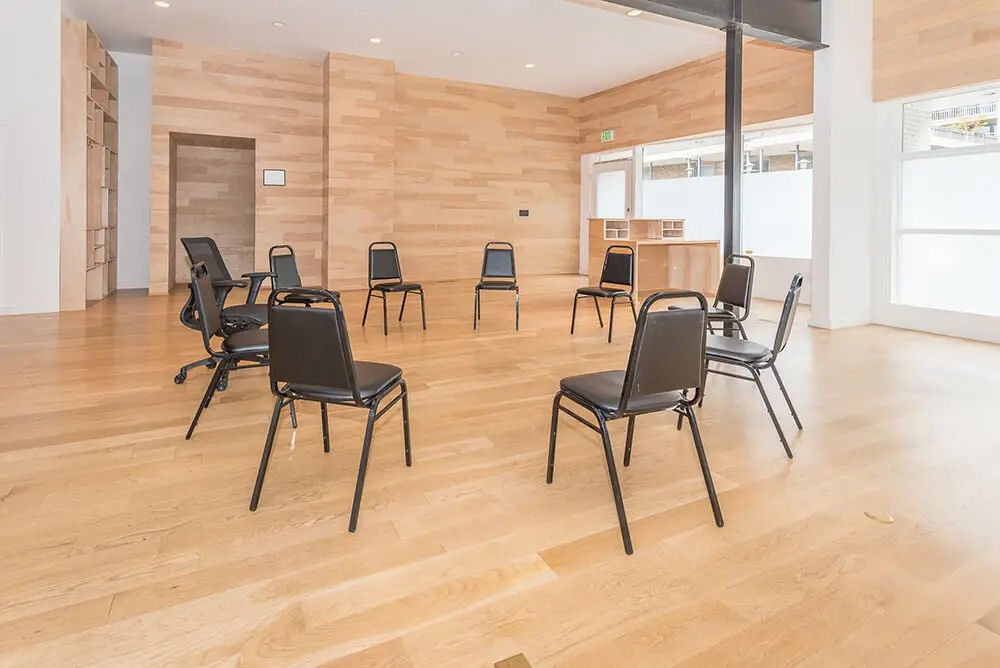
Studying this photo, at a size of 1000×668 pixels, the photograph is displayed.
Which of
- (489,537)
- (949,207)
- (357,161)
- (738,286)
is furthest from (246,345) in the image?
(357,161)

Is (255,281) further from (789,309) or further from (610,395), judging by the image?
(789,309)

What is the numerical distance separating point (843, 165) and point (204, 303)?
6.29 meters

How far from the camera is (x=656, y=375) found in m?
2.25

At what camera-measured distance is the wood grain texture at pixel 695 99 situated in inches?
326

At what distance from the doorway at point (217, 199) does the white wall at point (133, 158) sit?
1.59 feet

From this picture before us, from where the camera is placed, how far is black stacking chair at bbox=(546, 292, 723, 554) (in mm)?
2172

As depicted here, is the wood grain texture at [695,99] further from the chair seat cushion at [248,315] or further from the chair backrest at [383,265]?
the chair seat cushion at [248,315]

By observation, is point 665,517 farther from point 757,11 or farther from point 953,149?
point 953,149

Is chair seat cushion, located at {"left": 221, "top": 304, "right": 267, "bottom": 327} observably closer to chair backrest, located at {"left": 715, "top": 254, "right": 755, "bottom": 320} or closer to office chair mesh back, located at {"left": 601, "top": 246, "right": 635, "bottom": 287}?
chair backrest, located at {"left": 715, "top": 254, "right": 755, "bottom": 320}

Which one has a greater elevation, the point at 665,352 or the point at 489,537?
the point at 665,352

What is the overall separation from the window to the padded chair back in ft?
10.7

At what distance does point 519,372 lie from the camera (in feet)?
15.5

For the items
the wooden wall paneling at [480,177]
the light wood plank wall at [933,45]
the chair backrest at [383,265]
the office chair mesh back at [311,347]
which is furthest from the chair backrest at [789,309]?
the wooden wall paneling at [480,177]

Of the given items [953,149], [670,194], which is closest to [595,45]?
[670,194]
